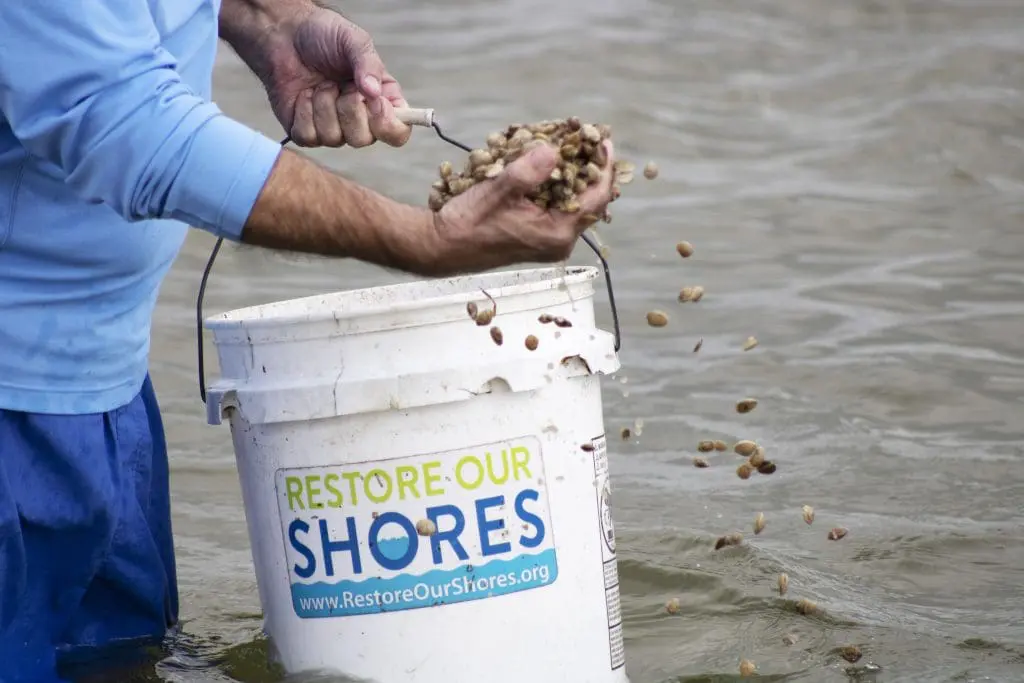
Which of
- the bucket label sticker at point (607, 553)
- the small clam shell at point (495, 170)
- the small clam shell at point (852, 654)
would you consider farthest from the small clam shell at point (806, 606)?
the small clam shell at point (495, 170)

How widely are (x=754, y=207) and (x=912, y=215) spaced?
2.15 feet

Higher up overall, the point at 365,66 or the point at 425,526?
the point at 365,66

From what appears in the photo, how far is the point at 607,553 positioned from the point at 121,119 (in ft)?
3.44

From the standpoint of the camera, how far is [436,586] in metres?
2.14

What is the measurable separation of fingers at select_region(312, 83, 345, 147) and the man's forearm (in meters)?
0.59

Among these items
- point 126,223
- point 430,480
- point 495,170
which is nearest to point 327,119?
point 126,223

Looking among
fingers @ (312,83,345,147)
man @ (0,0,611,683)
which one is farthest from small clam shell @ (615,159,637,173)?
fingers @ (312,83,345,147)

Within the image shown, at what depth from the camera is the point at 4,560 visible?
2.17m

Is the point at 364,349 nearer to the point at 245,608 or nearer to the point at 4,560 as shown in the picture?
the point at 4,560

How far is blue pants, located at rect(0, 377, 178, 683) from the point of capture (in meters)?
2.20

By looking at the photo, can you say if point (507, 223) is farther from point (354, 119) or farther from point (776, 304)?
point (776, 304)

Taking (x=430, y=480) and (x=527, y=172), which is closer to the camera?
(x=527, y=172)

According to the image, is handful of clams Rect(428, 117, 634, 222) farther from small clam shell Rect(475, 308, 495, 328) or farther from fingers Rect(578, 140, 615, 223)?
small clam shell Rect(475, 308, 495, 328)

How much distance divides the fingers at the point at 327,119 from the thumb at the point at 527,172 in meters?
0.65
